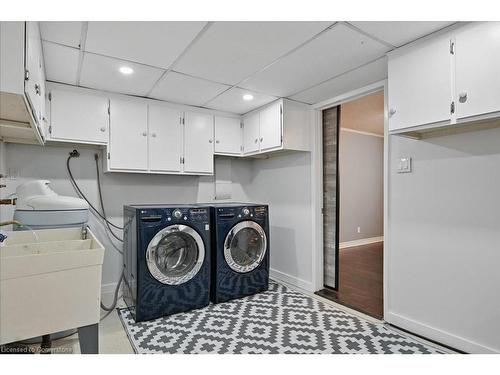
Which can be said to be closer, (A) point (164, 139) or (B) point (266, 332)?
(B) point (266, 332)

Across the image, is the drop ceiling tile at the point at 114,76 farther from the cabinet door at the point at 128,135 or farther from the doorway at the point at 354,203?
the doorway at the point at 354,203

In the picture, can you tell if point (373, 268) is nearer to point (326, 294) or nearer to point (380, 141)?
point (326, 294)

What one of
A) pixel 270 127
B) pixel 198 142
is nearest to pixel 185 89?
pixel 198 142

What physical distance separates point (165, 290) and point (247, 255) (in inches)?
38.8

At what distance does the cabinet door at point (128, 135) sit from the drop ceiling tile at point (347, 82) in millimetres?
1687

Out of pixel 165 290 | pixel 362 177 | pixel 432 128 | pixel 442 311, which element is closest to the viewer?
pixel 432 128

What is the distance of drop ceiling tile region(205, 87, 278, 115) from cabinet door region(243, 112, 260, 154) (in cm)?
12

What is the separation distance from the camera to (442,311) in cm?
208

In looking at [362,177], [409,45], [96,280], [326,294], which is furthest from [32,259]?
[362,177]

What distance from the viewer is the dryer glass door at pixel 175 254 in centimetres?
255

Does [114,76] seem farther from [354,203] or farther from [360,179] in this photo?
[360,179]

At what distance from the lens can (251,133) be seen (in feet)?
11.7

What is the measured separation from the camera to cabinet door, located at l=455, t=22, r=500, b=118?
1.57 meters

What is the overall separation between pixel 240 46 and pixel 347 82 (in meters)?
1.18
